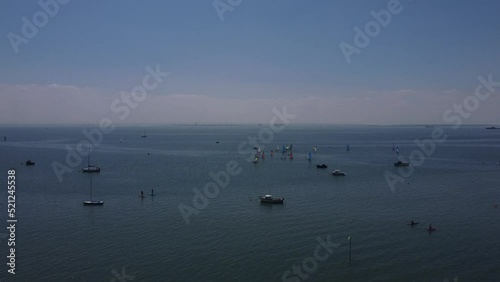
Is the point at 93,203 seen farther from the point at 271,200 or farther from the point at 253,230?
the point at 271,200

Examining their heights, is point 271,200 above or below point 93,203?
above

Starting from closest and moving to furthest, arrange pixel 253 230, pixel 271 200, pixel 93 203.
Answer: pixel 253 230 < pixel 93 203 < pixel 271 200

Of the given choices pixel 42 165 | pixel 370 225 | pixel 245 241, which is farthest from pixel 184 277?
pixel 42 165

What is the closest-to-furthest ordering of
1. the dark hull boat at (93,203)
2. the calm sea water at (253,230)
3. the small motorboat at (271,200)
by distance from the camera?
the calm sea water at (253,230) → the dark hull boat at (93,203) → the small motorboat at (271,200)

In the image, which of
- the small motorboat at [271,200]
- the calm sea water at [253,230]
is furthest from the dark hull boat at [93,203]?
the small motorboat at [271,200]

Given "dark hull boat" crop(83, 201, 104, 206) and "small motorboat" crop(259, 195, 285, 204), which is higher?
"small motorboat" crop(259, 195, 285, 204)

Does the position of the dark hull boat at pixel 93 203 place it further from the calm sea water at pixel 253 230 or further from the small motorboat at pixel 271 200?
the small motorboat at pixel 271 200

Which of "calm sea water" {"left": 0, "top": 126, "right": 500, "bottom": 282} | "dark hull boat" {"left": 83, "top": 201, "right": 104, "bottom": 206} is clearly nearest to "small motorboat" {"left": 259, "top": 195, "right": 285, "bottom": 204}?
"calm sea water" {"left": 0, "top": 126, "right": 500, "bottom": 282}

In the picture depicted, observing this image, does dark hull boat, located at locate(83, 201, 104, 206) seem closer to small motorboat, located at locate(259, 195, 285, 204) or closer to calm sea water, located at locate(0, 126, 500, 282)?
calm sea water, located at locate(0, 126, 500, 282)

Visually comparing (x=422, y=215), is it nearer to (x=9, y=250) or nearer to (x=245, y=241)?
(x=245, y=241)

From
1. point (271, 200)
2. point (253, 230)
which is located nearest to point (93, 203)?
point (253, 230)

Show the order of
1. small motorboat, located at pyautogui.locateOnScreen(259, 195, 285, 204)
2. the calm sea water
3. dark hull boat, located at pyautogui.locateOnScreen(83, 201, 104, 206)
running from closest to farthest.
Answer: the calm sea water, dark hull boat, located at pyautogui.locateOnScreen(83, 201, 104, 206), small motorboat, located at pyautogui.locateOnScreen(259, 195, 285, 204)

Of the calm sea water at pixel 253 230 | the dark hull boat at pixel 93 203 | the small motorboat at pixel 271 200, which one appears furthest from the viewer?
the small motorboat at pixel 271 200
